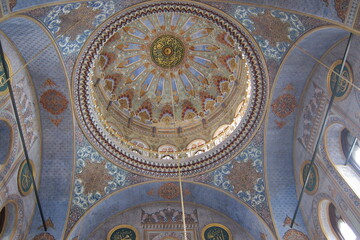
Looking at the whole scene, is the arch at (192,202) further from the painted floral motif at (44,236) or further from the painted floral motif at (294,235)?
the painted floral motif at (44,236)

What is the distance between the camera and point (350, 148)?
30.2 ft

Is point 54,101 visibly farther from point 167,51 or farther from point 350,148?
point 350,148

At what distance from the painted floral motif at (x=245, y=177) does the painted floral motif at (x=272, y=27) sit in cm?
389

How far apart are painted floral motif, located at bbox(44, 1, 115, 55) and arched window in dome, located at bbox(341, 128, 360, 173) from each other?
831 centimetres

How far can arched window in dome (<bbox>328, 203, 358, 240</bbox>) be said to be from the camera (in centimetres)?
901

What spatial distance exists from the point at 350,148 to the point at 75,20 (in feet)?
30.4

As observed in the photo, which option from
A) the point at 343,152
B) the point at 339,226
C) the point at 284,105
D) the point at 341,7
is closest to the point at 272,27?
the point at 341,7

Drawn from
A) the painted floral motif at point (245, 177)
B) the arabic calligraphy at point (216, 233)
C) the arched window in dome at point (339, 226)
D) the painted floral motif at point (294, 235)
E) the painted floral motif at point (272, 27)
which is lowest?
the arched window in dome at point (339, 226)

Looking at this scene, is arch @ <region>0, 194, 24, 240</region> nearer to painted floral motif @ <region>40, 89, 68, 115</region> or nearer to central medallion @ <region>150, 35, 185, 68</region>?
painted floral motif @ <region>40, 89, 68, 115</region>

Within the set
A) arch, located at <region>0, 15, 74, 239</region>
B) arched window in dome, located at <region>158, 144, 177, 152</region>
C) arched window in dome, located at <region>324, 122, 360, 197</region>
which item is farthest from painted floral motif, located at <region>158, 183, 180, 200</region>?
arched window in dome, located at <region>324, 122, 360, 197</region>

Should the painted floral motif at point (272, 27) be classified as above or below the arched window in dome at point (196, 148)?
below

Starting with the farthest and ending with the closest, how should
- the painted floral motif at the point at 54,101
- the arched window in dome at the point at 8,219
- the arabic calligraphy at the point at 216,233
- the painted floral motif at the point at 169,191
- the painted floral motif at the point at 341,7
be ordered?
the painted floral motif at the point at 169,191 < the arabic calligraphy at the point at 216,233 < the painted floral motif at the point at 54,101 < the arched window in dome at the point at 8,219 < the painted floral motif at the point at 341,7

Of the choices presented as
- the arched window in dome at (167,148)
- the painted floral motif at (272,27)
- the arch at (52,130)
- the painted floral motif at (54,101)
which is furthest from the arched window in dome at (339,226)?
the painted floral motif at (54,101)

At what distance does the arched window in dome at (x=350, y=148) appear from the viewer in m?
9.06
